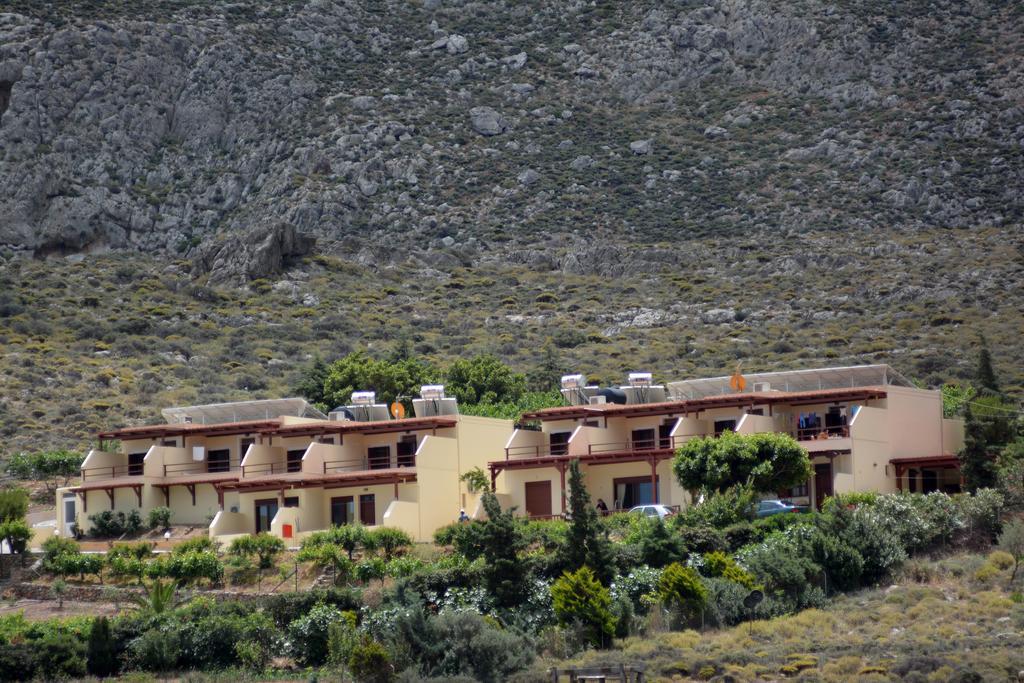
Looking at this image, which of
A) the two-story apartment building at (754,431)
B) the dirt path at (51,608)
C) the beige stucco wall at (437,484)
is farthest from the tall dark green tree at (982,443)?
the dirt path at (51,608)

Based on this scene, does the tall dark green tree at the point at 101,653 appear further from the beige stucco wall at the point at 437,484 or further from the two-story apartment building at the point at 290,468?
the beige stucco wall at the point at 437,484

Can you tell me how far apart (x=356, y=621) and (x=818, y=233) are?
91149 mm

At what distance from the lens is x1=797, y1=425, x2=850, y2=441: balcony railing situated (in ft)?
243

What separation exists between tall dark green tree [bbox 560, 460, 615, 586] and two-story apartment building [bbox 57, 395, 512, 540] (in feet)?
38.5

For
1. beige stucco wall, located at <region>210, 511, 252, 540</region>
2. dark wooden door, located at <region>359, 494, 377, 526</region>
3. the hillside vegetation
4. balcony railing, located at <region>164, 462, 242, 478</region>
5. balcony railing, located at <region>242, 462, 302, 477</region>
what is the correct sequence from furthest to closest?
balcony railing, located at <region>164, 462, 242, 478</region> → balcony railing, located at <region>242, 462, 302, 477</region> → dark wooden door, located at <region>359, 494, 377, 526</region> → beige stucco wall, located at <region>210, 511, 252, 540</region> → the hillside vegetation

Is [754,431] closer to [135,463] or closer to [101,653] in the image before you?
[101,653]

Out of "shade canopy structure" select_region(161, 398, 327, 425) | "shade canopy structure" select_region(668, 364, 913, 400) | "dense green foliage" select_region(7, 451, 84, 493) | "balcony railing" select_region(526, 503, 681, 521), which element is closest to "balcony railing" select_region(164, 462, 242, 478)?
"shade canopy structure" select_region(161, 398, 327, 425)

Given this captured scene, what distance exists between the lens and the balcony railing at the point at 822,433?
73.9 meters

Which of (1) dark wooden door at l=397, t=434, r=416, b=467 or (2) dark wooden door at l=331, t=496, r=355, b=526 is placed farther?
(1) dark wooden door at l=397, t=434, r=416, b=467

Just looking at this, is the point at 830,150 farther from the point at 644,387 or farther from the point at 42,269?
the point at 644,387

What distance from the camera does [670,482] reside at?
7556 cm

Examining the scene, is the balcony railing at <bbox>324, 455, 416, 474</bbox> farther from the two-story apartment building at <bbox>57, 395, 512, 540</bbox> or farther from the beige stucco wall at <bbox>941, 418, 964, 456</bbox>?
the beige stucco wall at <bbox>941, 418, 964, 456</bbox>

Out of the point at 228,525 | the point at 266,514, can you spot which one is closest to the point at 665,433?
the point at 266,514

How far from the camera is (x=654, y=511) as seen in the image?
72.4 meters
